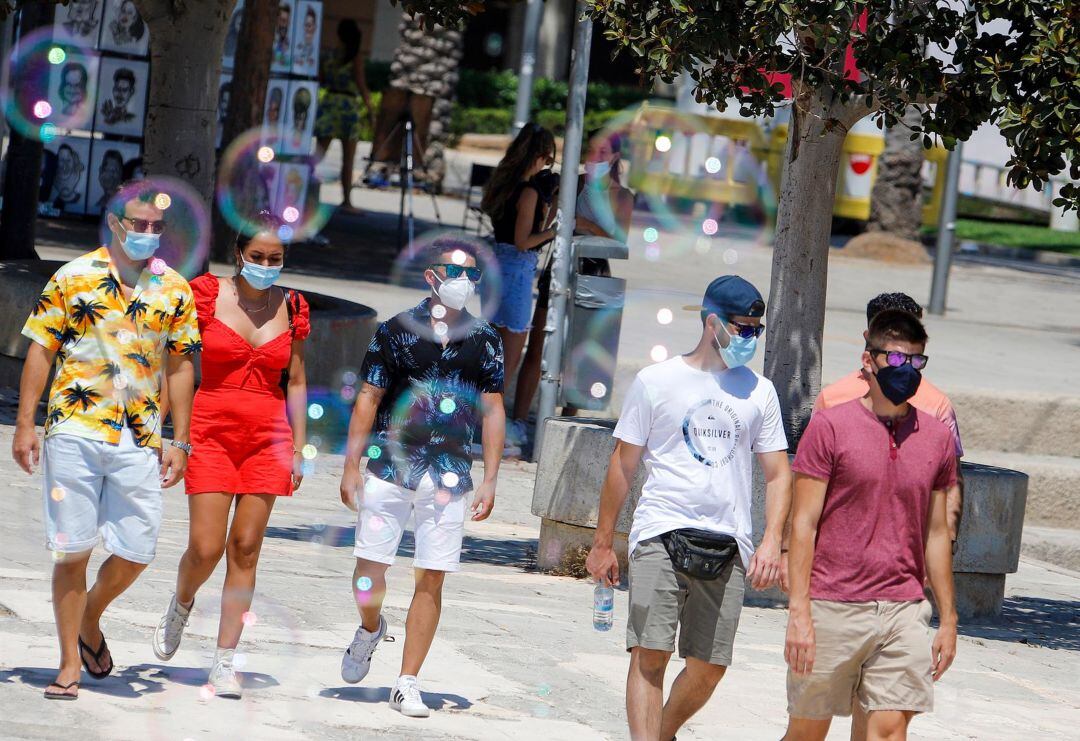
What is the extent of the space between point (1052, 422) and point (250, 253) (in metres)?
8.78

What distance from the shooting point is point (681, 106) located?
32625mm

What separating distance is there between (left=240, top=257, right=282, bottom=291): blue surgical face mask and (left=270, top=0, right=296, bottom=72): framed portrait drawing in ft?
44.0

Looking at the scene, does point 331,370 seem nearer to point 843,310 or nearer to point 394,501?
point 394,501

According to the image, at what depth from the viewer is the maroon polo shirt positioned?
5176mm

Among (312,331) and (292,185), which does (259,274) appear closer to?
(312,331)

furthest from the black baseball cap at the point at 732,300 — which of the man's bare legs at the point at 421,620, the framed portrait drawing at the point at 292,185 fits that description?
the framed portrait drawing at the point at 292,185

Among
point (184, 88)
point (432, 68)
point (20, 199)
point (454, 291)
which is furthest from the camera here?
point (432, 68)

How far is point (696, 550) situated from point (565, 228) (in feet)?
20.7

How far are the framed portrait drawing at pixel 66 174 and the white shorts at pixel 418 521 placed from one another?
15.1m

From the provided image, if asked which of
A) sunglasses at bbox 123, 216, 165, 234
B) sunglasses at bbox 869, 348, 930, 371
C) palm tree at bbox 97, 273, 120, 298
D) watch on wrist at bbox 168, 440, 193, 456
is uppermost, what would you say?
sunglasses at bbox 123, 216, 165, 234

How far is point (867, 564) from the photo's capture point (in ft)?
17.1

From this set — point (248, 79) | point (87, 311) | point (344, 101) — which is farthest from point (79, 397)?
point (344, 101)

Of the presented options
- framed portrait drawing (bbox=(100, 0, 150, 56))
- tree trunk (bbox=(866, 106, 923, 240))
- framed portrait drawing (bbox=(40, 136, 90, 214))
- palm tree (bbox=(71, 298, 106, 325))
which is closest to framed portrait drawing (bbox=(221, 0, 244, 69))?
framed portrait drawing (bbox=(100, 0, 150, 56))

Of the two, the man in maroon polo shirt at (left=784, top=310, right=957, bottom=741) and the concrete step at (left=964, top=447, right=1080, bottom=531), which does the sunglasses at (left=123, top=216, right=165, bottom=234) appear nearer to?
the man in maroon polo shirt at (left=784, top=310, right=957, bottom=741)
